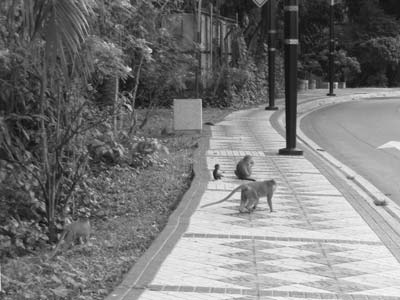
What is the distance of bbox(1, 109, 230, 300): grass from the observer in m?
5.20

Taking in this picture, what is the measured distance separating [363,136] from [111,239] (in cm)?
1168

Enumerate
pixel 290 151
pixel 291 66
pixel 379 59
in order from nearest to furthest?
pixel 291 66
pixel 290 151
pixel 379 59

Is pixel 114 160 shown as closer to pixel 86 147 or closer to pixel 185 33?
pixel 86 147

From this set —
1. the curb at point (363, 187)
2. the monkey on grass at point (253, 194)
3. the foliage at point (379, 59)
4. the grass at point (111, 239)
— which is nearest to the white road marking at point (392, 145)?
the curb at point (363, 187)


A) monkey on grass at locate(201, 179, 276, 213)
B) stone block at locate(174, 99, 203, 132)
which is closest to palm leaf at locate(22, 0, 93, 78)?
monkey on grass at locate(201, 179, 276, 213)

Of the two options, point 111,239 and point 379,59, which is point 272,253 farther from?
point 379,59

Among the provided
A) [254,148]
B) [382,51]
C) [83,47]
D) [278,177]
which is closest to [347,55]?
[382,51]

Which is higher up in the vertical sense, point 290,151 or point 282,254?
point 290,151

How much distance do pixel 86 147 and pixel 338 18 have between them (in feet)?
117

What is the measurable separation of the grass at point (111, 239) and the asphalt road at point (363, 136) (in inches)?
128

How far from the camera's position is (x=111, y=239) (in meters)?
7.03

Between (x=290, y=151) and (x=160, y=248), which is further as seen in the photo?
(x=290, y=151)

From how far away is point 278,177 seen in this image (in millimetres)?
10734

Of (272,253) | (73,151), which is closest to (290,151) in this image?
(73,151)
